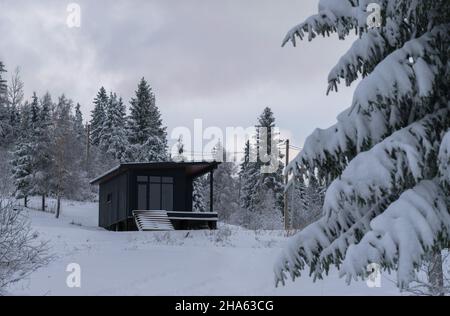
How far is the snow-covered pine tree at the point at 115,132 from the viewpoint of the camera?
231ft

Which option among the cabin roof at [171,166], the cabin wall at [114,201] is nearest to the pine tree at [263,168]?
the cabin wall at [114,201]

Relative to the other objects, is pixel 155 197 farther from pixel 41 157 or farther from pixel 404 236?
pixel 404 236

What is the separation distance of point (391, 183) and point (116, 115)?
71332 millimetres

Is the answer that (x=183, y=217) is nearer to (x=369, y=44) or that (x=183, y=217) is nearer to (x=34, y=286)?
(x=34, y=286)

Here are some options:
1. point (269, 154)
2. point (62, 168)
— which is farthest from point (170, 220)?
point (269, 154)

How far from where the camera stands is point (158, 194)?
33.8 m

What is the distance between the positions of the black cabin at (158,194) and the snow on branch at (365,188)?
77.3 feet

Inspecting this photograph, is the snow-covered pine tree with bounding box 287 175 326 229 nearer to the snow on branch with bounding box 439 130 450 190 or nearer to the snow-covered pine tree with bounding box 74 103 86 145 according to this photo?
the snow-covered pine tree with bounding box 74 103 86 145

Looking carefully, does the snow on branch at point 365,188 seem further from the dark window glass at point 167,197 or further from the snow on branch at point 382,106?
the dark window glass at point 167,197

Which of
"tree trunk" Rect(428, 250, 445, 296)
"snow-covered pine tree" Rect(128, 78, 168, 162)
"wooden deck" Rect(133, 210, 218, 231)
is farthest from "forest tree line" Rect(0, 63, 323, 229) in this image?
"tree trunk" Rect(428, 250, 445, 296)

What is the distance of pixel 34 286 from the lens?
52.2ft

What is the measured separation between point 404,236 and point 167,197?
28.7 meters

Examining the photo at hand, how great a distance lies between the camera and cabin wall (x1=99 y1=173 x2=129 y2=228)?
34.0 m
